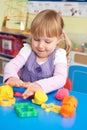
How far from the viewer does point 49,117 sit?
589 millimetres

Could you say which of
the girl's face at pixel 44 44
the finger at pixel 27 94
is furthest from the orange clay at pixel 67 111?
the girl's face at pixel 44 44

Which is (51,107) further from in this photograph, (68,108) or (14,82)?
(14,82)

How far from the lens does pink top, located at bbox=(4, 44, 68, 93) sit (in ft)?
2.55

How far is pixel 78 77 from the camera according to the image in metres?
1.00

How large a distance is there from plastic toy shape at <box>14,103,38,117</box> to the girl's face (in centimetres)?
28

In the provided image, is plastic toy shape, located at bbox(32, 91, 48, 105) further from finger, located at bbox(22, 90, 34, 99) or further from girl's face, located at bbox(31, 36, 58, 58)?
girl's face, located at bbox(31, 36, 58, 58)

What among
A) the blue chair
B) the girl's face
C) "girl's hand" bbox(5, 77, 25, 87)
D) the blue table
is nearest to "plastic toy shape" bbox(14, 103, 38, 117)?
the blue table

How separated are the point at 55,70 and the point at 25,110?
1.00 feet

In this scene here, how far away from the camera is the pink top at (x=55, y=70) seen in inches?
30.6

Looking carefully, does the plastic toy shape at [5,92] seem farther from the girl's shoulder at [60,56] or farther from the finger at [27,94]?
the girl's shoulder at [60,56]

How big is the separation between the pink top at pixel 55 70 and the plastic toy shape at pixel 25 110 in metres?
0.13

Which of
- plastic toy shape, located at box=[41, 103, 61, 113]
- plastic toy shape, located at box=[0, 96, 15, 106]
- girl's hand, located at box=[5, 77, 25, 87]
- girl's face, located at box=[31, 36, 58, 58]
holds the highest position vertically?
girl's face, located at box=[31, 36, 58, 58]

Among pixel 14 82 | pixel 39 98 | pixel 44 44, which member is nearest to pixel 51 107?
pixel 39 98

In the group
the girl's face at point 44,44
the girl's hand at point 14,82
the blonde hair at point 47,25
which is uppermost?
the blonde hair at point 47,25
